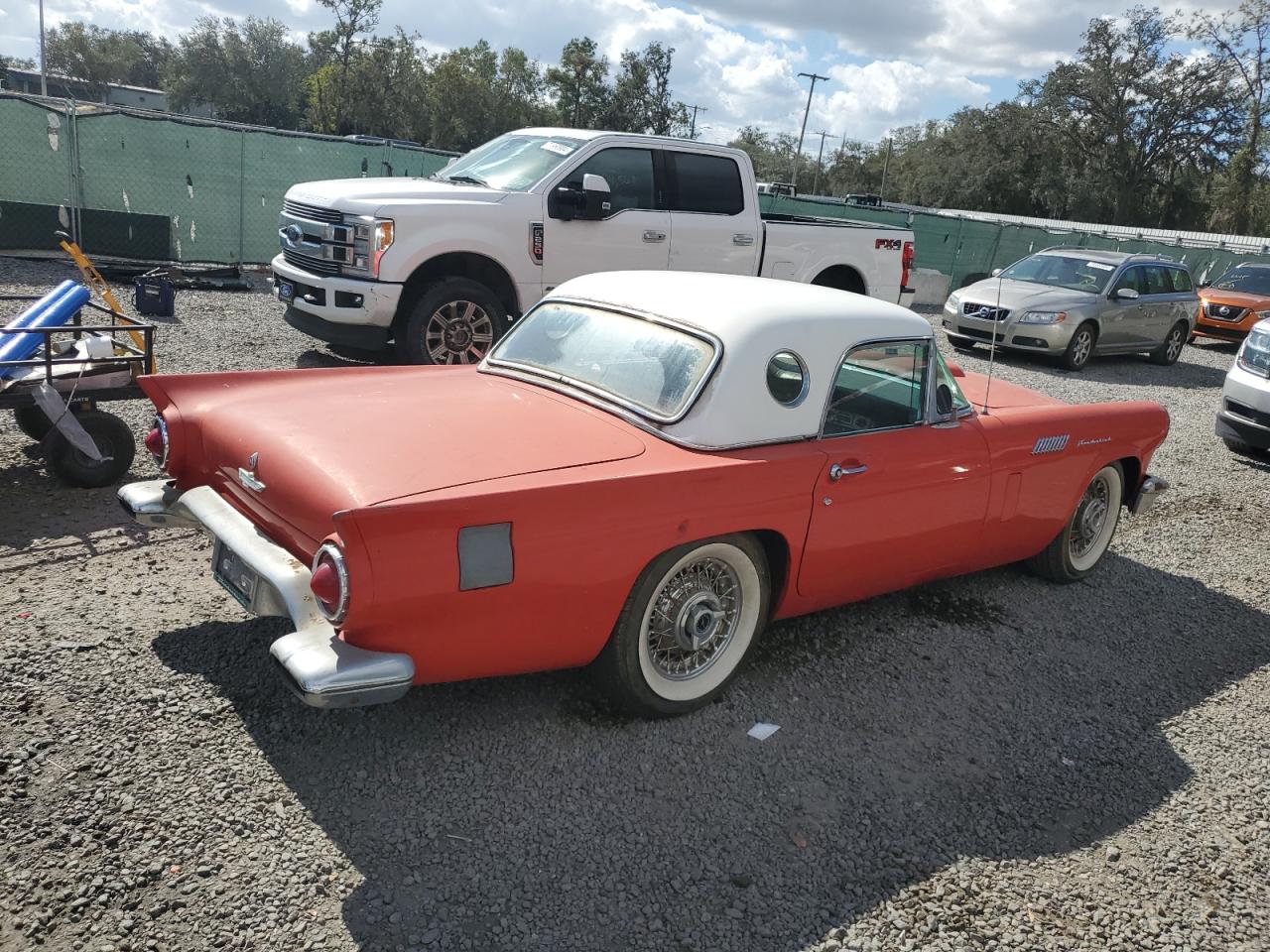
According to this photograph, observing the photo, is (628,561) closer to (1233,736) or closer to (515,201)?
(1233,736)

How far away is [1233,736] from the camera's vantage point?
3955 mm

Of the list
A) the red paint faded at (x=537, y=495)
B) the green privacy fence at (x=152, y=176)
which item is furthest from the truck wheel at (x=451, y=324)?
the green privacy fence at (x=152, y=176)

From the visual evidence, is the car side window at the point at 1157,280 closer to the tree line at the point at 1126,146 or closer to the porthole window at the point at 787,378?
the porthole window at the point at 787,378

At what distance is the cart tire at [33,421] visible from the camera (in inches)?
213

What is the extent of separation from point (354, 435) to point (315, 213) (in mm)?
5152

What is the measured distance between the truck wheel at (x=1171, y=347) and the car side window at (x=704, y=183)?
9.08 metres

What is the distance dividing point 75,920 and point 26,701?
1109 millimetres

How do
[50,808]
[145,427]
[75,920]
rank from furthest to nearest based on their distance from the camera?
1. [145,427]
2. [50,808]
3. [75,920]

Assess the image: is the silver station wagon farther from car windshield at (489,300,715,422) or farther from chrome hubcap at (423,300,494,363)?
car windshield at (489,300,715,422)

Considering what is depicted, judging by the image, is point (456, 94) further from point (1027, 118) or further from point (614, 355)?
point (614, 355)

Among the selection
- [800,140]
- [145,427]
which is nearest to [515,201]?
[145,427]

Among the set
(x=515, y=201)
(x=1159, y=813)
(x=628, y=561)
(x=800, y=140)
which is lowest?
(x=1159, y=813)

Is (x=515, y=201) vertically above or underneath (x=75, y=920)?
above

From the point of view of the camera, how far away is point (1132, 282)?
549 inches
